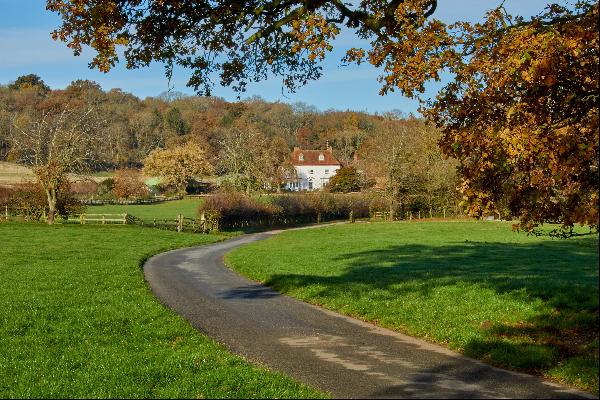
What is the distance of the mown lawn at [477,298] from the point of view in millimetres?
9086

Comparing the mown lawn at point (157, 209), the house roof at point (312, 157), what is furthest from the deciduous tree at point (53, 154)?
the house roof at point (312, 157)

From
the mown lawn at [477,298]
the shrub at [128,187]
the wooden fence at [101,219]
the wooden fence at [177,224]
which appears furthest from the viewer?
the shrub at [128,187]

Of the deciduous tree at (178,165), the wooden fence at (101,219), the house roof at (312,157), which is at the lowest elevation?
the wooden fence at (101,219)

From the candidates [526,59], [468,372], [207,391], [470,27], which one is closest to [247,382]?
[207,391]

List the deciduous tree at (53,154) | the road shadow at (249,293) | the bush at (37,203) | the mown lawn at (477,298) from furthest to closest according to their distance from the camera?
the bush at (37,203) → the deciduous tree at (53,154) → the road shadow at (249,293) → the mown lawn at (477,298)

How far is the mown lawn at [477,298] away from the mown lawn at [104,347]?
3.99 m

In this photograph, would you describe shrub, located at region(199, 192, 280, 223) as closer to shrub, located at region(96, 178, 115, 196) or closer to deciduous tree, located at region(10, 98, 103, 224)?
deciduous tree, located at region(10, 98, 103, 224)

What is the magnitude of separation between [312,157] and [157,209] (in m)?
60.1

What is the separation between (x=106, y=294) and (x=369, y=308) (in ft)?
24.9

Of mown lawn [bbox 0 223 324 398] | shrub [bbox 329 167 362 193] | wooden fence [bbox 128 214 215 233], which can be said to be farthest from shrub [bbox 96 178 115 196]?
mown lawn [bbox 0 223 324 398]

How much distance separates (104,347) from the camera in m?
10.0

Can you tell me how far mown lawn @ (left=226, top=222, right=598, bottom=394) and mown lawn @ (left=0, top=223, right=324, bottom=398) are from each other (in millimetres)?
3991

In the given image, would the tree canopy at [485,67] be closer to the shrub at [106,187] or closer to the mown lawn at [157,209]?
the mown lawn at [157,209]

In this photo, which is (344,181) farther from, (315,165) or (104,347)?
(104,347)
